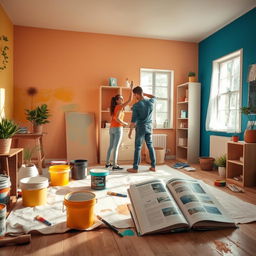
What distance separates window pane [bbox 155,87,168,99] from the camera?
5.44 m

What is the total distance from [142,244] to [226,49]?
3.94 meters

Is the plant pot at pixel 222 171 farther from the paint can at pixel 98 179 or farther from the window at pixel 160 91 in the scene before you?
the paint can at pixel 98 179

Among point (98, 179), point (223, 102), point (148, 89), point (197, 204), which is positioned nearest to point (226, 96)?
point (223, 102)

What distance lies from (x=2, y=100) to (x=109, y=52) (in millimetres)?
2292

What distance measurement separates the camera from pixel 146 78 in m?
5.34

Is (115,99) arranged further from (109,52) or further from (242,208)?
(242,208)

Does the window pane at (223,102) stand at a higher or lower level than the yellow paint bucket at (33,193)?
higher

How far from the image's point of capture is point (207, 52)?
502cm

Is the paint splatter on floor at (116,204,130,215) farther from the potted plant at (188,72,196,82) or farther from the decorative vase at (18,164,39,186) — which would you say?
the potted plant at (188,72,196,82)

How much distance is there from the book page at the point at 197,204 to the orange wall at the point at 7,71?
330 cm

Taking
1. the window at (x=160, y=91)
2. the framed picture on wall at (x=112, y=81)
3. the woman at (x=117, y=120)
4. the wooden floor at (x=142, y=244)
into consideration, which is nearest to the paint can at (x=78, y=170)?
the woman at (x=117, y=120)

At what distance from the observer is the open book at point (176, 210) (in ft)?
5.54

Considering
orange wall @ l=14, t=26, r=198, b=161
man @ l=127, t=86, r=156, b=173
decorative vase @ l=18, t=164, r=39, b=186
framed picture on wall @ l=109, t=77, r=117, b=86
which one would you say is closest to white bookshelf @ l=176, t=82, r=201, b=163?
orange wall @ l=14, t=26, r=198, b=161

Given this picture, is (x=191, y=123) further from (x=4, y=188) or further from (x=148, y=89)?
(x=4, y=188)
